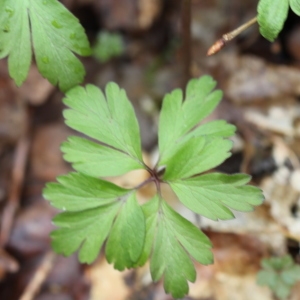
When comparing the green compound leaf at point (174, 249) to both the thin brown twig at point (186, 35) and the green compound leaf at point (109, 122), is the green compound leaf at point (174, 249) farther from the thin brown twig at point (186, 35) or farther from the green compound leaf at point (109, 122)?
the thin brown twig at point (186, 35)

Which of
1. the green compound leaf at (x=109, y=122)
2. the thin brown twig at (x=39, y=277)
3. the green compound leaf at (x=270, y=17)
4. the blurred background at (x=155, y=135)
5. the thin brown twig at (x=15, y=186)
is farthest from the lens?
the thin brown twig at (x=15, y=186)

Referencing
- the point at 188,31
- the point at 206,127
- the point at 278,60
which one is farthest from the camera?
the point at 278,60

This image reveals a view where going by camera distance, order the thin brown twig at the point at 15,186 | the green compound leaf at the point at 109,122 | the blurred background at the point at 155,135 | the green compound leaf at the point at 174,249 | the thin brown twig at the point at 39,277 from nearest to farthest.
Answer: the green compound leaf at the point at 174,249
the green compound leaf at the point at 109,122
the blurred background at the point at 155,135
the thin brown twig at the point at 39,277
the thin brown twig at the point at 15,186

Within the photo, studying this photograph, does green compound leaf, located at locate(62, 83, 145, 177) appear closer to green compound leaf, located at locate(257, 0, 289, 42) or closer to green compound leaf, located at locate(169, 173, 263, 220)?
green compound leaf, located at locate(169, 173, 263, 220)

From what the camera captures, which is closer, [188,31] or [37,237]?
[188,31]

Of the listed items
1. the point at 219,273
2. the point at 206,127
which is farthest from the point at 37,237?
the point at 206,127

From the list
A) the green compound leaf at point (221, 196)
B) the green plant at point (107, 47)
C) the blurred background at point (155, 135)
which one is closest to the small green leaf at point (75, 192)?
the green compound leaf at point (221, 196)

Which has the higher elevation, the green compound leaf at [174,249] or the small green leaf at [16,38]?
the small green leaf at [16,38]

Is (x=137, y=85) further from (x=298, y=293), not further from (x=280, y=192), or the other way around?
(x=298, y=293)
